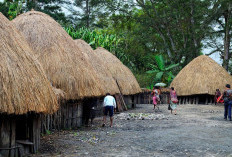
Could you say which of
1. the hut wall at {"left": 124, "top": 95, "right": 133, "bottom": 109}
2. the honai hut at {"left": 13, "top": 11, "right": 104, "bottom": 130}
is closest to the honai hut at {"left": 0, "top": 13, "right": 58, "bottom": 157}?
the honai hut at {"left": 13, "top": 11, "right": 104, "bottom": 130}

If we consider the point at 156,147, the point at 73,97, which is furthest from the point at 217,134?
the point at 73,97

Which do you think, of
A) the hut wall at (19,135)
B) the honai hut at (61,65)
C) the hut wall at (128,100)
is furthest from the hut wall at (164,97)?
the hut wall at (19,135)

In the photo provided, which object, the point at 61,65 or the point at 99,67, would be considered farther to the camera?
the point at 99,67

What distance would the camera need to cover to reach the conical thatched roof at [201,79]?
70.6 feet

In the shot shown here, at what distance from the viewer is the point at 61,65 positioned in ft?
32.1

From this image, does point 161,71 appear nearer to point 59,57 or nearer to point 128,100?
point 128,100

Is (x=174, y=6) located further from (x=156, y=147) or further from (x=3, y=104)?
(x=3, y=104)

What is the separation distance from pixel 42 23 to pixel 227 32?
61.2 ft

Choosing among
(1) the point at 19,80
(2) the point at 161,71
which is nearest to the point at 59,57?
(1) the point at 19,80

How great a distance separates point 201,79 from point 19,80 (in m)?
17.9

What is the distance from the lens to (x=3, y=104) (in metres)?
5.55

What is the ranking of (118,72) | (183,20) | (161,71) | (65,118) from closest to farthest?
(65,118), (118,72), (183,20), (161,71)

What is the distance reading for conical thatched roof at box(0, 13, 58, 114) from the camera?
5.75 metres

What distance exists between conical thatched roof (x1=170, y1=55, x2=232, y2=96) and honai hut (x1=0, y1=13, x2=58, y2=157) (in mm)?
16371
